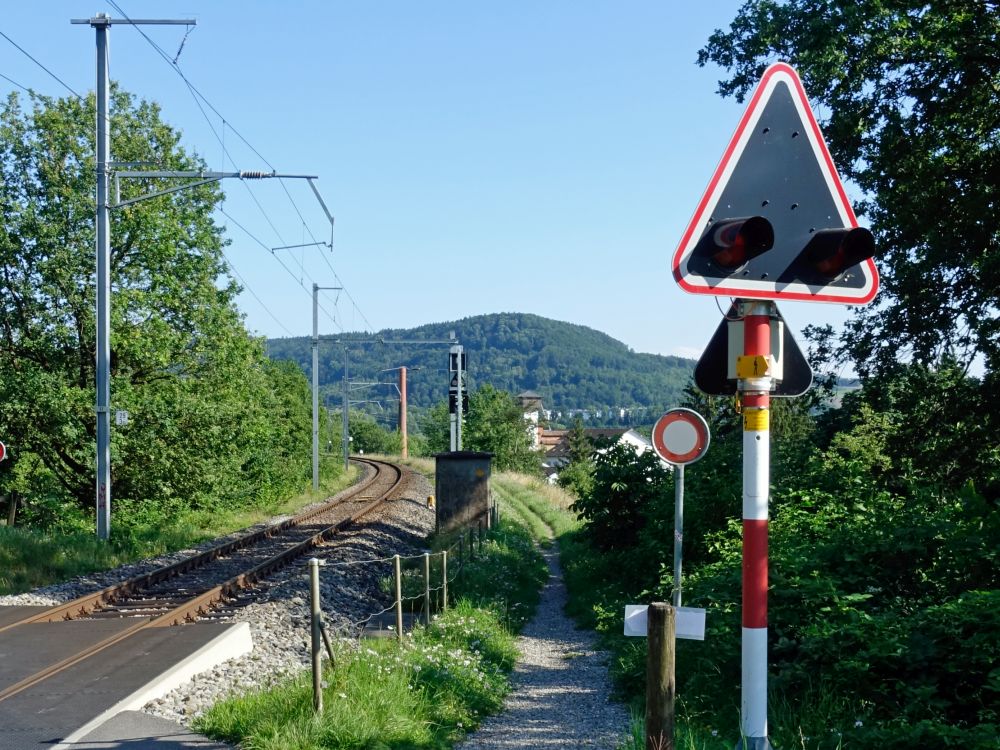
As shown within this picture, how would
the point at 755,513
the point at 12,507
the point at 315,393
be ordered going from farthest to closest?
the point at 315,393, the point at 12,507, the point at 755,513

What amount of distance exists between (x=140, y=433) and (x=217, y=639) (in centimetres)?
1621

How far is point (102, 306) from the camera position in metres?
19.6

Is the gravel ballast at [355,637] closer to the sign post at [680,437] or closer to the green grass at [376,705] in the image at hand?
the green grass at [376,705]

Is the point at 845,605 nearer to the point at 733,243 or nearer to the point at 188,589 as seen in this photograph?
the point at 733,243

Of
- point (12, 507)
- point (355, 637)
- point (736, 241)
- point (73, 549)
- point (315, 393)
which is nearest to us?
point (736, 241)

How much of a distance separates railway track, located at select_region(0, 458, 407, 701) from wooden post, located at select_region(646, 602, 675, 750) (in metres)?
6.42

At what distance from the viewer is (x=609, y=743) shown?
288 inches

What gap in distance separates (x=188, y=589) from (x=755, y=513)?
13.7 m

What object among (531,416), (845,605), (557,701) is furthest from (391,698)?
(531,416)

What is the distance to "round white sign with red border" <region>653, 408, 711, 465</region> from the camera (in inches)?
296

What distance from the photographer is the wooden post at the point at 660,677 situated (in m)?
4.37

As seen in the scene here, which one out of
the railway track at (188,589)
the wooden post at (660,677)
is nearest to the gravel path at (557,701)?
the wooden post at (660,677)

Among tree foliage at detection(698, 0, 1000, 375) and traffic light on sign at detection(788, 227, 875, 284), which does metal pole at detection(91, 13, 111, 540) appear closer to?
tree foliage at detection(698, 0, 1000, 375)

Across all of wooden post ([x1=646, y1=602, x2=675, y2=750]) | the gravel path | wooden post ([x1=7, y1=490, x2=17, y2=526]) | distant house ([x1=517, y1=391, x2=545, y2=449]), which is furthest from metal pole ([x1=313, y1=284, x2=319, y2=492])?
distant house ([x1=517, y1=391, x2=545, y2=449])
